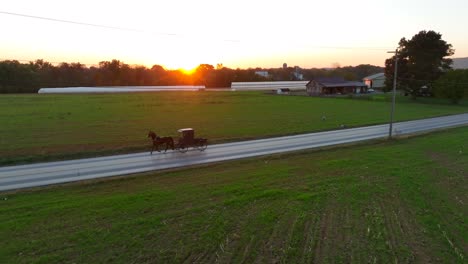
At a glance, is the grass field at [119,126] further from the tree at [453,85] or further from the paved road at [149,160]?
the tree at [453,85]

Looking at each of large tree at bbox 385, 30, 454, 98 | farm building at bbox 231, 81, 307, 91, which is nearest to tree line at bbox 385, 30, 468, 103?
large tree at bbox 385, 30, 454, 98

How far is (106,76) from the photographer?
305ft

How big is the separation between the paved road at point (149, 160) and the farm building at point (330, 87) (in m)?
56.5

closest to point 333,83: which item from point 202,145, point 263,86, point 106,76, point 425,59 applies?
point 263,86

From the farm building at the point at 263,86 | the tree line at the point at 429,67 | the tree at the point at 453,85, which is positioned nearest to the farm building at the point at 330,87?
the farm building at the point at 263,86

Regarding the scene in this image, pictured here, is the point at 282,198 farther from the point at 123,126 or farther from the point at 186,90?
the point at 186,90

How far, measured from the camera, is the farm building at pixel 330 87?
89.1 meters

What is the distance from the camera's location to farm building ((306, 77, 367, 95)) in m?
89.1

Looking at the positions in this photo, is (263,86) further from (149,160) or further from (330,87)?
(149,160)

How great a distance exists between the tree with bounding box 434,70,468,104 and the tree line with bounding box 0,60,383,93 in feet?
195

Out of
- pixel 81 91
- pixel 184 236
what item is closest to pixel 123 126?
pixel 184 236

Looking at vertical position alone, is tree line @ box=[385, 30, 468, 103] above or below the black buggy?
above

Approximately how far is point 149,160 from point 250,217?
11.1 meters

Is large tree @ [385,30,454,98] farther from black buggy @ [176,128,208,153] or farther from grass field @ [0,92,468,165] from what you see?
black buggy @ [176,128,208,153]
